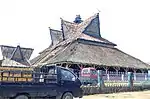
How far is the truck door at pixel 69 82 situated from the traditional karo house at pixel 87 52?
1823 cm

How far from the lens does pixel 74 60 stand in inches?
1299

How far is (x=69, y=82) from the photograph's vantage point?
13867 mm

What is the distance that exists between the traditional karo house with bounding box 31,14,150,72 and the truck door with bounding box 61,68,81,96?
1823 centimetres

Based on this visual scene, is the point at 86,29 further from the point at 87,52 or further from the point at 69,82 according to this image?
the point at 69,82

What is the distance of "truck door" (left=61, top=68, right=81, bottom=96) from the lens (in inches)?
537

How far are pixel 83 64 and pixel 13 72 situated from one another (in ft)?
72.1

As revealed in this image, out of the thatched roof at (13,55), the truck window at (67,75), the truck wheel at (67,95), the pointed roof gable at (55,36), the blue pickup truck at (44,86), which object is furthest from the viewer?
the thatched roof at (13,55)

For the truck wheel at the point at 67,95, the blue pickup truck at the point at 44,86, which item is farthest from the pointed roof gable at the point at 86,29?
the truck wheel at the point at 67,95

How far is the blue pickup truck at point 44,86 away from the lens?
1147 centimetres

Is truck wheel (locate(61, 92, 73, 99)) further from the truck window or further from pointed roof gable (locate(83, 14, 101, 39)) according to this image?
pointed roof gable (locate(83, 14, 101, 39))

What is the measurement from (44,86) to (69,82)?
1668 mm

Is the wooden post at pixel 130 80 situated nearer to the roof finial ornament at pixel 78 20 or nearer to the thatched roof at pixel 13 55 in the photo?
the roof finial ornament at pixel 78 20

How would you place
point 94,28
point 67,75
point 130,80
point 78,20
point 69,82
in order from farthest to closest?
point 78,20 < point 94,28 < point 130,80 < point 67,75 < point 69,82

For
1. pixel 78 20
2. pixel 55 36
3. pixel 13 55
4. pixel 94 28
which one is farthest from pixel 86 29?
pixel 13 55
